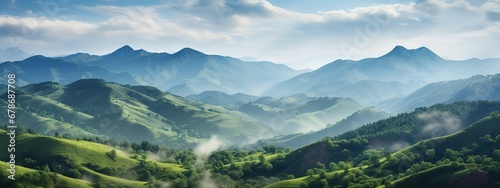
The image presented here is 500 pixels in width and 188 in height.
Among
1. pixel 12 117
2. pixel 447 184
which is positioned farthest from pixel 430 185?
pixel 12 117

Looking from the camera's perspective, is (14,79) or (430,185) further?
(430,185)

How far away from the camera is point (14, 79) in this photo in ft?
472

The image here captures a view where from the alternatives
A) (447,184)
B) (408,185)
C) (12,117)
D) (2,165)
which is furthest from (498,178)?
(2,165)

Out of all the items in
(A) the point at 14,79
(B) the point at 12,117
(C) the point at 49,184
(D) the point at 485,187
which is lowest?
(D) the point at 485,187

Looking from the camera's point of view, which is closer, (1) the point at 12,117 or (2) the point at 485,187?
(1) the point at 12,117

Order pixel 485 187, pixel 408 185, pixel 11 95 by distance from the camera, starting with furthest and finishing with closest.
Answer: pixel 408 185 → pixel 485 187 → pixel 11 95

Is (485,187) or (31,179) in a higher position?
(31,179)

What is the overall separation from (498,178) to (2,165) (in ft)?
719

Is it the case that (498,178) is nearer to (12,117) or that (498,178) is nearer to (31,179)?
(12,117)

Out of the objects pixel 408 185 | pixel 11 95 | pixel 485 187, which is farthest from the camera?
pixel 408 185

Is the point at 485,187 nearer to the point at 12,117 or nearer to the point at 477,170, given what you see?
the point at 477,170

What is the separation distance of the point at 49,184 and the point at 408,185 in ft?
535

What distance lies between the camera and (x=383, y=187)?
199250 millimetres

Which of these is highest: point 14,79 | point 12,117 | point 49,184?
point 14,79
